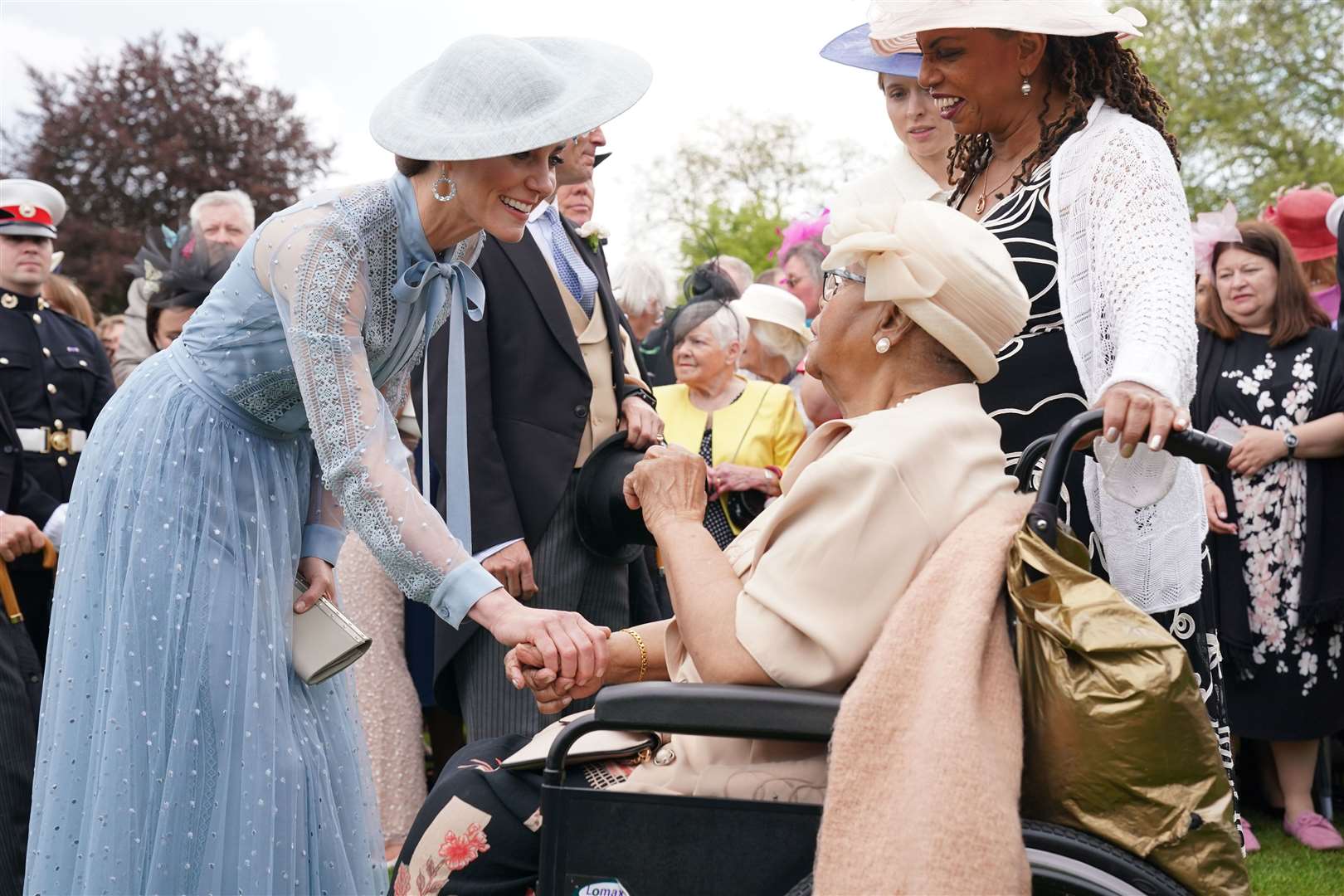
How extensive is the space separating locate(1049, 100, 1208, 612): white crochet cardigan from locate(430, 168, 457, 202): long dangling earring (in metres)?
1.13

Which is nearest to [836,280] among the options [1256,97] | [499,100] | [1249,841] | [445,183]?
[499,100]

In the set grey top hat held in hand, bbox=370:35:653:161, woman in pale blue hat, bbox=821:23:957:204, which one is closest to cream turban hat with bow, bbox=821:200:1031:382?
grey top hat held in hand, bbox=370:35:653:161

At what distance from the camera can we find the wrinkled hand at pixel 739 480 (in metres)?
5.40

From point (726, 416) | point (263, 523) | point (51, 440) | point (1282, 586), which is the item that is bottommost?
point (1282, 586)

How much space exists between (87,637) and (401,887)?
858mm

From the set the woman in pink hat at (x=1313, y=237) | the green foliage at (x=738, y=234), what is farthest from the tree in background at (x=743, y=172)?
the woman in pink hat at (x=1313, y=237)

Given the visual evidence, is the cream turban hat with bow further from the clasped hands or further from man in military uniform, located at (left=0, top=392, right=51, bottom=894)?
man in military uniform, located at (left=0, top=392, right=51, bottom=894)

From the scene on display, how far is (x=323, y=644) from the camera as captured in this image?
2.80 metres

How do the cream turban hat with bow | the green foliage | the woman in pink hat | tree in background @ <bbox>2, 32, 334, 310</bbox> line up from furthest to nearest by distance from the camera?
the green foliage < tree in background @ <bbox>2, 32, 334, 310</bbox> < the woman in pink hat < the cream turban hat with bow

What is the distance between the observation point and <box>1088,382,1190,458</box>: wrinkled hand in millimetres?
2033

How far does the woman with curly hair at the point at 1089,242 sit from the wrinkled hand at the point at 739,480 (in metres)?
2.58

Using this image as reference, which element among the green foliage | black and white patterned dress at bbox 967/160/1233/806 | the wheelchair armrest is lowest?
the green foliage

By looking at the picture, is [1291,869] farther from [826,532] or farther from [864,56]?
[826,532]

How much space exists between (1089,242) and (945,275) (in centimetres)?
49
